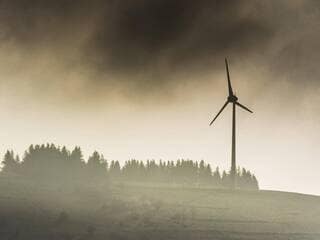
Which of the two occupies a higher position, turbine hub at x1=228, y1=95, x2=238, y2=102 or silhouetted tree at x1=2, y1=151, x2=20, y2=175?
turbine hub at x1=228, y1=95, x2=238, y2=102

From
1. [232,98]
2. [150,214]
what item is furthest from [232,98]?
[150,214]

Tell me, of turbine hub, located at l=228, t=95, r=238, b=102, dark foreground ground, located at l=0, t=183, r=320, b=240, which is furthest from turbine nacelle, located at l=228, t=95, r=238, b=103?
dark foreground ground, located at l=0, t=183, r=320, b=240

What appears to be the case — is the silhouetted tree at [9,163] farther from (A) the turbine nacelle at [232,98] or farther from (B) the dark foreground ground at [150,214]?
(A) the turbine nacelle at [232,98]

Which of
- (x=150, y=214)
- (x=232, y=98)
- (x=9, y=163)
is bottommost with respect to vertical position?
(x=150, y=214)

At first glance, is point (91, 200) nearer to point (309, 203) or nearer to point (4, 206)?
point (4, 206)

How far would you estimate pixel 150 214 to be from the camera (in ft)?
279

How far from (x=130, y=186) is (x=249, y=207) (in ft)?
84.2

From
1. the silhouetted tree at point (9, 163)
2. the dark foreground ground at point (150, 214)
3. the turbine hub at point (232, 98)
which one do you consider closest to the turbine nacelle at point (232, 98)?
the turbine hub at point (232, 98)

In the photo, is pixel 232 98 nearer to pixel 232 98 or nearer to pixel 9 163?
pixel 232 98

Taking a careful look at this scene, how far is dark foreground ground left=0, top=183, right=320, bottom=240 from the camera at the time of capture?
73250mm

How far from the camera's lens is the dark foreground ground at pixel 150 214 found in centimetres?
7325

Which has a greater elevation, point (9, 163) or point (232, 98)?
point (232, 98)

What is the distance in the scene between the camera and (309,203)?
10956 centimetres

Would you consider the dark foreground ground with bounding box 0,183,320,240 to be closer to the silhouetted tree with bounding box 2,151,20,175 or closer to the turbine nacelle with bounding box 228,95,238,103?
the turbine nacelle with bounding box 228,95,238,103
